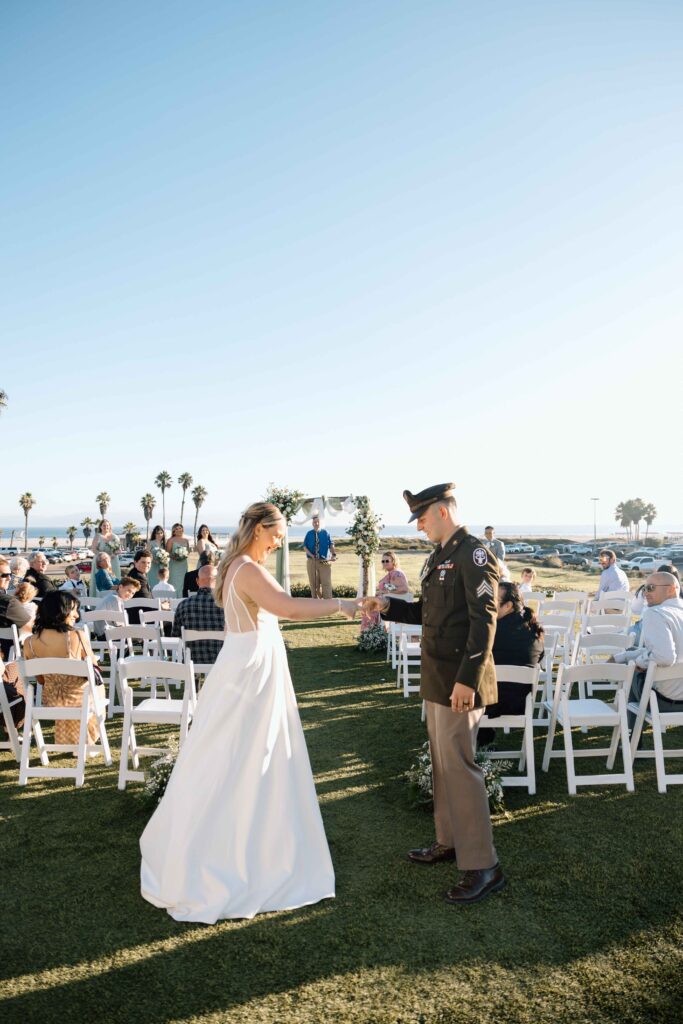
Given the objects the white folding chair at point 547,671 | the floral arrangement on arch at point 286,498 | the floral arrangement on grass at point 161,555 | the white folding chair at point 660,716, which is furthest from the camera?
the floral arrangement on arch at point 286,498

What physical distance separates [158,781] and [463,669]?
2.60 meters

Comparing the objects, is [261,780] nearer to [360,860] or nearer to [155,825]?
[155,825]

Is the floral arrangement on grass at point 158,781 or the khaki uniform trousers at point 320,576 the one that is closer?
the floral arrangement on grass at point 158,781

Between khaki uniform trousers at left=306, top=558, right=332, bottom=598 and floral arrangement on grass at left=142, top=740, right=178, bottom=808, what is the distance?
10843 mm

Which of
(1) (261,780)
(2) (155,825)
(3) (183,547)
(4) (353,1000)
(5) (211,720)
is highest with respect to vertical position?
(3) (183,547)

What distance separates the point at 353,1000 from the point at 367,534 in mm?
12341

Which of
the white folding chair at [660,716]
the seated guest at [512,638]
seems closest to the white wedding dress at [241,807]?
the seated guest at [512,638]

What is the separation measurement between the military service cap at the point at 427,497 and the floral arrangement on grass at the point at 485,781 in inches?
79.0

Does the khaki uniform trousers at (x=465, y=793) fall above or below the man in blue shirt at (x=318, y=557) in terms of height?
below

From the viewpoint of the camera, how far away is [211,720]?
12.7 ft

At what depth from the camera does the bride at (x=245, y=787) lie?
12.3 feet

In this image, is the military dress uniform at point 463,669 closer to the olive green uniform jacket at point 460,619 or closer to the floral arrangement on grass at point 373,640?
the olive green uniform jacket at point 460,619

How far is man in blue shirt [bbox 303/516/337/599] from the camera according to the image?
1598cm

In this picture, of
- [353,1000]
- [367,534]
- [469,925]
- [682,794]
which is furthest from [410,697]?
[367,534]
